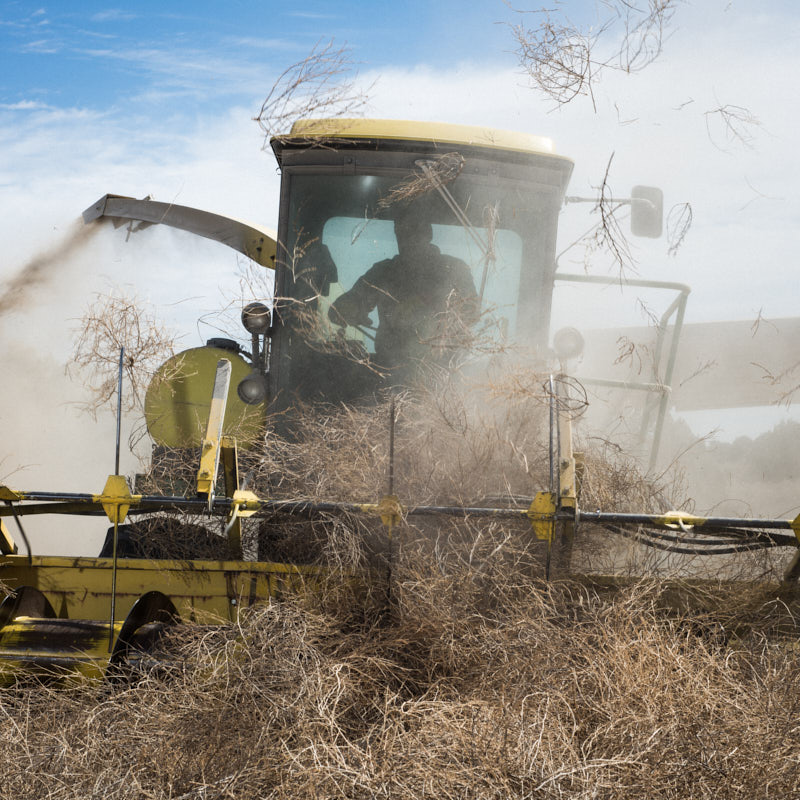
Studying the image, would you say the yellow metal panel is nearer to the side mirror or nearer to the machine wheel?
the machine wheel

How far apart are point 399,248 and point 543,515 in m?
1.93

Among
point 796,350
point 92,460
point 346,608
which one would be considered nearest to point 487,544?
point 346,608

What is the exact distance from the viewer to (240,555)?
13.8 ft

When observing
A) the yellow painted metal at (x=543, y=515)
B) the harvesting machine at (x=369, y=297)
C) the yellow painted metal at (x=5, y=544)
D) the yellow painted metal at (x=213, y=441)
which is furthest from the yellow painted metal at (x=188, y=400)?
the yellow painted metal at (x=543, y=515)

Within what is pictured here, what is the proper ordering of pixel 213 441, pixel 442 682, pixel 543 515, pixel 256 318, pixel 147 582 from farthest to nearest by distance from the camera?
pixel 256 318
pixel 147 582
pixel 213 441
pixel 543 515
pixel 442 682

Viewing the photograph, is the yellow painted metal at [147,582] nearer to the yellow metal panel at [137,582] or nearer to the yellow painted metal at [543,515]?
the yellow metal panel at [137,582]

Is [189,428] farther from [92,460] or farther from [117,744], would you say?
[92,460]

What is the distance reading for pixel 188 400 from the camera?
15.9 ft

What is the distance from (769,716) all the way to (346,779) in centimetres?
140

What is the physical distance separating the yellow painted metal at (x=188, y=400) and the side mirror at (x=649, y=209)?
7.61 ft

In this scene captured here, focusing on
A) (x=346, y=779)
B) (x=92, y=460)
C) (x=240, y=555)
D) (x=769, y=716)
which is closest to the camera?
(x=346, y=779)

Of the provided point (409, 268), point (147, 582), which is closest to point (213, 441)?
point (147, 582)

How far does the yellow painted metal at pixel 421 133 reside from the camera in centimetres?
482

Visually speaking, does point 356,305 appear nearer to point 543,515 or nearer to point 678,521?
point 543,515
